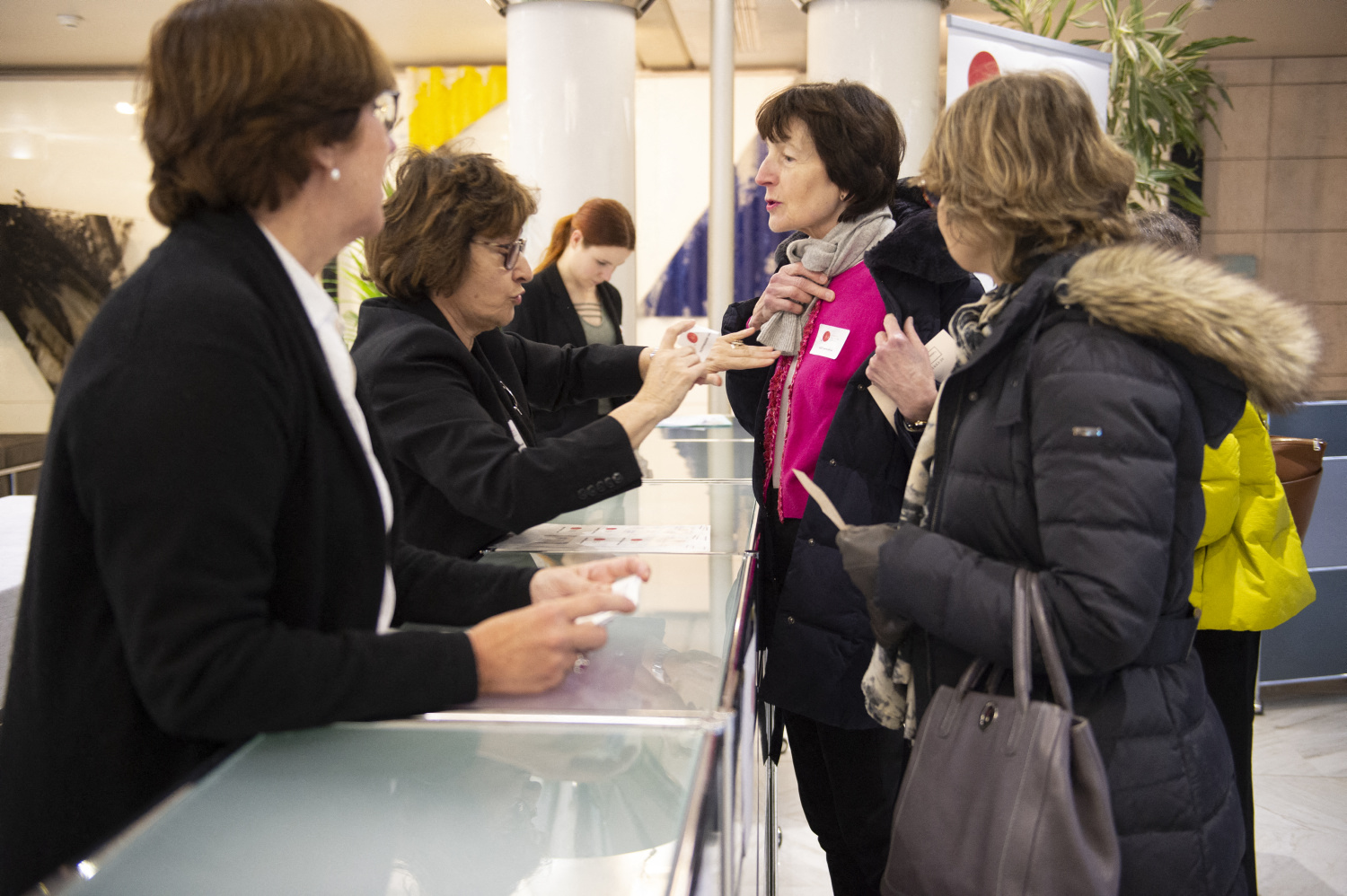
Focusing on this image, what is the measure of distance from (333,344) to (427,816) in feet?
1.40

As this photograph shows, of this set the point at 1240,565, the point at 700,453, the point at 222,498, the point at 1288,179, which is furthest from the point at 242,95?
the point at 1288,179

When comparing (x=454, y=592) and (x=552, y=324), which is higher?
(x=552, y=324)

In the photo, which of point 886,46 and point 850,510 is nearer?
point 850,510

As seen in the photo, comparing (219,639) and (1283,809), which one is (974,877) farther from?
(1283,809)

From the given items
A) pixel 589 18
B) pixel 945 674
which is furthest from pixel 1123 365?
pixel 589 18

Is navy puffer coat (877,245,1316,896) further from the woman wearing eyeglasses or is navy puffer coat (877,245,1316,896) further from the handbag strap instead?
the woman wearing eyeglasses

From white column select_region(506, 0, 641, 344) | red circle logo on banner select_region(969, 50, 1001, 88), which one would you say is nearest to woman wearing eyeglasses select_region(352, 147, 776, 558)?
red circle logo on banner select_region(969, 50, 1001, 88)

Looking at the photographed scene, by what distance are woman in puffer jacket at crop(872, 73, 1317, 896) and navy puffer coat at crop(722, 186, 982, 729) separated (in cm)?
35

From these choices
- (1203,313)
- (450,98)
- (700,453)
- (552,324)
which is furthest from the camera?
(450,98)

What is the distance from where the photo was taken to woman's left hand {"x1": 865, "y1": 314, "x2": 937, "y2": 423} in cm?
149

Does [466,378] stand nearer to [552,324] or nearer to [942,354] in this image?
[942,354]

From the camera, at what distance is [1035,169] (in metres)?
1.14

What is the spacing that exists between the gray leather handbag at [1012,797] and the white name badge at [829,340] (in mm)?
681

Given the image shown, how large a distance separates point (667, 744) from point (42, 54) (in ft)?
27.8
